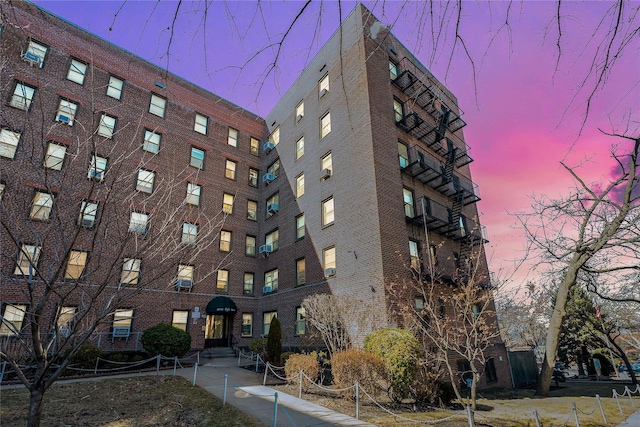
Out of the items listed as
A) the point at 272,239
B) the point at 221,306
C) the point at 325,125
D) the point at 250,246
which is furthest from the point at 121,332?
the point at 325,125

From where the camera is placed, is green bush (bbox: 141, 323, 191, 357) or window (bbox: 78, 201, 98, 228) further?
green bush (bbox: 141, 323, 191, 357)

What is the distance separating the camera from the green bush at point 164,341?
688 inches

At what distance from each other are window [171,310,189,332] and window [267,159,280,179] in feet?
40.5

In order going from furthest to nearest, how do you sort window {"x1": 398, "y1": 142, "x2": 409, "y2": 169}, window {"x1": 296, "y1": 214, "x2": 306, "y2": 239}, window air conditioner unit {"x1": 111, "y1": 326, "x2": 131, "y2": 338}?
1. window {"x1": 296, "y1": 214, "x2": 306, "y2": 239}
2. window {"x1": 398, "y1": 142, "x2": 409, "y2": 169}
3. window air conditioner unit {"x1": 111, "y1": 326, "x2": 131, "y2": 338}

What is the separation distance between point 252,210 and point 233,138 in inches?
263

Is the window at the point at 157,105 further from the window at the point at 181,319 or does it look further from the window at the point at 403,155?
the window at the point at 403,155

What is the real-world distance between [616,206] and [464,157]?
509 inches

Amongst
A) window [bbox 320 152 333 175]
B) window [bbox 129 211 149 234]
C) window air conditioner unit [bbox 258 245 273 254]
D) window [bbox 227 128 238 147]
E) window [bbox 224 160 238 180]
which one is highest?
window [bbox 227 128 238 147]

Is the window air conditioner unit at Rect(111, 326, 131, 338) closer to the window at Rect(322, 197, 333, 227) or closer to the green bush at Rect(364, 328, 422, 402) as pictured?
the window at Rect(322, 197, 333, 227)

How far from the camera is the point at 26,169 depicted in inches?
675

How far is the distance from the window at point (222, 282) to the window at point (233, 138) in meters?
11.1

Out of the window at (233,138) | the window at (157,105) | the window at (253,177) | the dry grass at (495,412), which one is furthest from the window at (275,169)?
the dry grass at (495,412)

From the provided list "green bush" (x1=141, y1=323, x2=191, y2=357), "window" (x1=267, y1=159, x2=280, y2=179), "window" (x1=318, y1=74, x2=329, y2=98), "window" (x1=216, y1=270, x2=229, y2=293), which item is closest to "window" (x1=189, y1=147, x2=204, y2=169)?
"window" (x1=267, y1=159, x2=280, y2=179)

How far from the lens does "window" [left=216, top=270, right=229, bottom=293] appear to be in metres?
24.0
